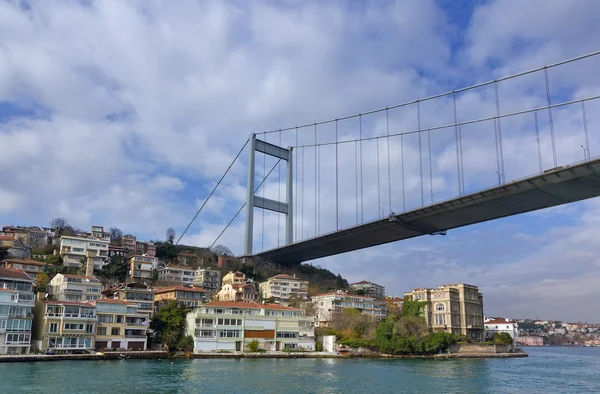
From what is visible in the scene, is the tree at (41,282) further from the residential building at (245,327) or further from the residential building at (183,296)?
the residential building at (245,327)

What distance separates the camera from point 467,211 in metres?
38.3

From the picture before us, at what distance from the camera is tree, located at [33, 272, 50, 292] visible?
39.4m

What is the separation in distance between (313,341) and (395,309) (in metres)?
18.8

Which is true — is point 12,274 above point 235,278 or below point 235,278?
below

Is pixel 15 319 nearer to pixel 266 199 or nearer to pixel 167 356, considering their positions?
pixel 167 356

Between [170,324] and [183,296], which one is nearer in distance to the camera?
[170,324]

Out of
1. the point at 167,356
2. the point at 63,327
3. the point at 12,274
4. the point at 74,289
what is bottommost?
the point at 167,356

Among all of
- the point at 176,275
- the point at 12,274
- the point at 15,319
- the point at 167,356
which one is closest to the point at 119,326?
the point at 167,356

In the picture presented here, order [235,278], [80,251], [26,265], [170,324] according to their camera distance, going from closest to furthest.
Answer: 1. [170,324]
2. [26,265]
3. [80,251]
4. [235,278]

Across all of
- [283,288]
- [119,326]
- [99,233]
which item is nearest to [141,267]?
[99,233]

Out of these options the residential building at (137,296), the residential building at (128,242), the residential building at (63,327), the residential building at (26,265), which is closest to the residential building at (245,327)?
the residential building at (137,296)

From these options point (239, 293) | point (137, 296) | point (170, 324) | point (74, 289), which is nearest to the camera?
point (170, 324)

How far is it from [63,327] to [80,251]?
20890mm

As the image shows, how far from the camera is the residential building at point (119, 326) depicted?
34844 mm
